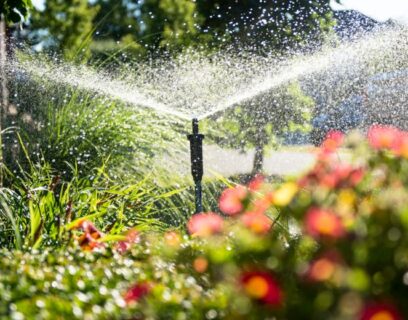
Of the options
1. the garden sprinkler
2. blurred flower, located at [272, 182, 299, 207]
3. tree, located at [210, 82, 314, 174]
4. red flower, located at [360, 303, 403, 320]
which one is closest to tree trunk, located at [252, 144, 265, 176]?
tree, located at [210, 82, 314, 174]

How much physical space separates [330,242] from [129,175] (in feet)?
14.6

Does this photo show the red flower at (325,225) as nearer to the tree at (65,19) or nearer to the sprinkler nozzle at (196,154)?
the sprinkler nozzle at (196,154)

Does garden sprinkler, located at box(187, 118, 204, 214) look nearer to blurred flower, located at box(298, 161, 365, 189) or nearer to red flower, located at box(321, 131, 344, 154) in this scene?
red flower, located at box(321, 131, 344, 154)

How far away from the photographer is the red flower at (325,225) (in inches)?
76.9

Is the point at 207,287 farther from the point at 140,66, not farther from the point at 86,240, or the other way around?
the point at 140,66

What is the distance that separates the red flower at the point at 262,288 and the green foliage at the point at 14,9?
4075 mm

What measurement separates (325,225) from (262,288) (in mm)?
203

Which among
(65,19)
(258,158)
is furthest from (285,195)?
(65,19)

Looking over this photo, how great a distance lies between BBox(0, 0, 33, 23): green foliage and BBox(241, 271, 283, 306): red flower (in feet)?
13.4

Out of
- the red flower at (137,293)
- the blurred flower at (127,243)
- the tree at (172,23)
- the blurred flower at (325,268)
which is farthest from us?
the tree at (172,23)

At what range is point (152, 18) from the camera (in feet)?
38.8

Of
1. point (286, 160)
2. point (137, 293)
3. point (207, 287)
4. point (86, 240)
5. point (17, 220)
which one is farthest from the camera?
point (286, 160)

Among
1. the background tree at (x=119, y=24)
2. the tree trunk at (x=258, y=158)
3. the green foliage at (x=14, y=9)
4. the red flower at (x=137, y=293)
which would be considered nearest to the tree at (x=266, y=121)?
the tree trunk at (x=258, y=158)

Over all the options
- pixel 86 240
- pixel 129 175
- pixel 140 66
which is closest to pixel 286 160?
pixel 140 66
